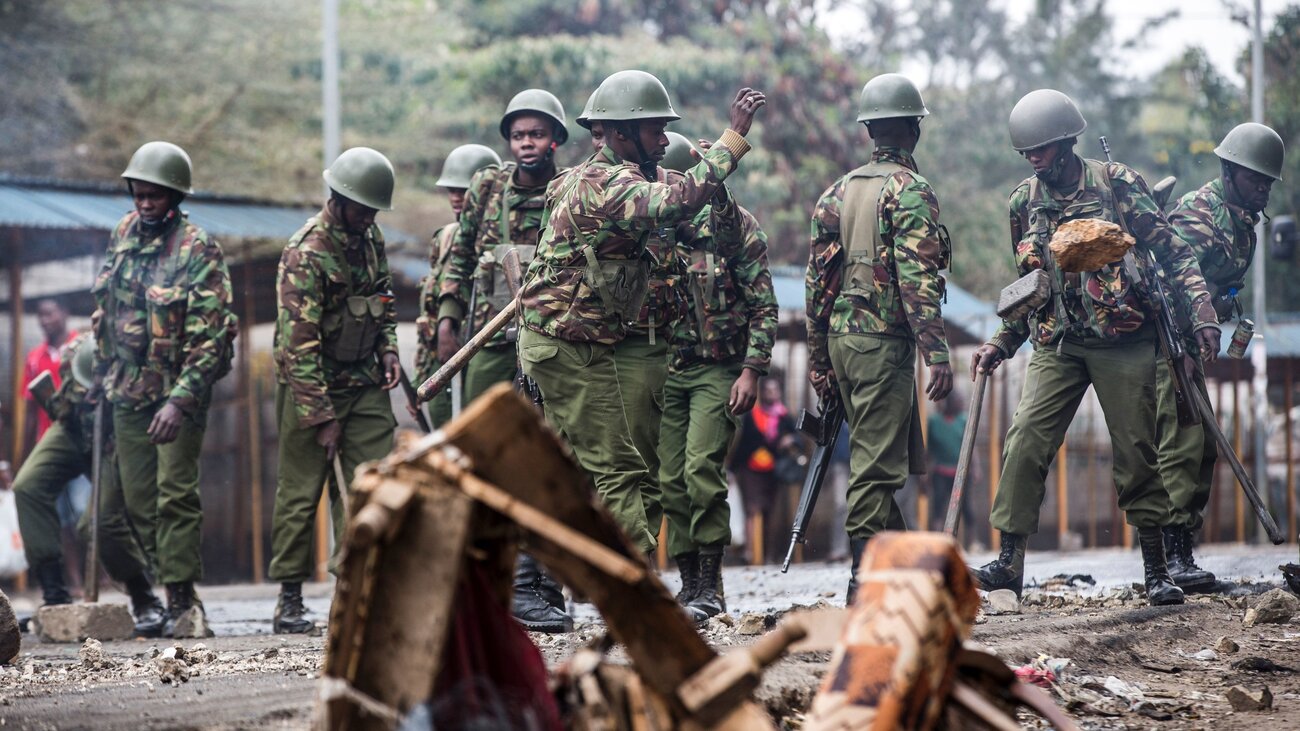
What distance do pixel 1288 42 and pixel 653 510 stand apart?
16.7 meters

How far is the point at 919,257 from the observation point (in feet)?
21.5

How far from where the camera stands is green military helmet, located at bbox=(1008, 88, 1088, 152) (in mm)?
6980

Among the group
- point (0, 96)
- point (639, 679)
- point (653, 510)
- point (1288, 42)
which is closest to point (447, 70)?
point (0, 96)

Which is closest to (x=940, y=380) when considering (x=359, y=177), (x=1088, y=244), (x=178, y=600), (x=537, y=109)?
(x=1088, y=244)

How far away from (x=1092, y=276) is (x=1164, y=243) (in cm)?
57

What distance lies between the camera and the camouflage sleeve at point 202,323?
7340 millimetres

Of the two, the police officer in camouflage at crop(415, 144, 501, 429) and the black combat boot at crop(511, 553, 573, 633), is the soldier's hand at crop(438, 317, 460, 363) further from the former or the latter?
the black combat boot at crop(511, 553, 573, 633)

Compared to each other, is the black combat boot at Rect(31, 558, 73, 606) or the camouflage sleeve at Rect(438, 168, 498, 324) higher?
the camouflage sleeve at Rect(438, 168, 498, 324)

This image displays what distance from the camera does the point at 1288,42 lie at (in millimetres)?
19969

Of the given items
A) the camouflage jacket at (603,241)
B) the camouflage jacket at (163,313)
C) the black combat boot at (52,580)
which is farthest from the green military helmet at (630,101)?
the black combat boot at (52,580)

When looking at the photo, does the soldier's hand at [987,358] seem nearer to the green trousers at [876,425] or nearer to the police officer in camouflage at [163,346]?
the green trousers at [876,425]

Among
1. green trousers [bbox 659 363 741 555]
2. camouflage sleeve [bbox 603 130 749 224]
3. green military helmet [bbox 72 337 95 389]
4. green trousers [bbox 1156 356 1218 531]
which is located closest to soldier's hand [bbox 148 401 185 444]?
green military helmet [bbox 72 337 95 389]

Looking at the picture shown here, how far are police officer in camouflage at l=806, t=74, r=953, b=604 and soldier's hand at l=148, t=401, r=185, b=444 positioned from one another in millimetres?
3079

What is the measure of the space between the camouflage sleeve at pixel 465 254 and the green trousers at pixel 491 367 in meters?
0.52
